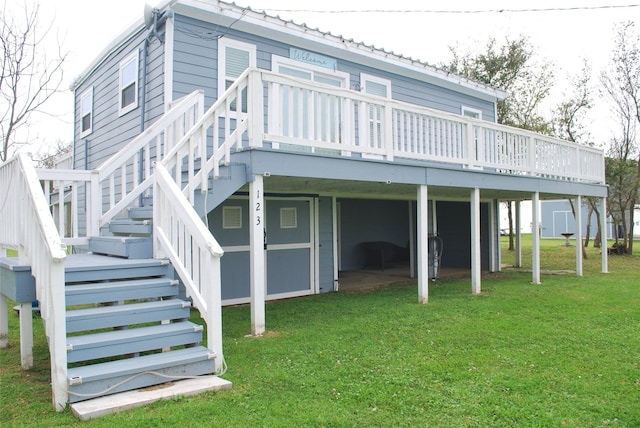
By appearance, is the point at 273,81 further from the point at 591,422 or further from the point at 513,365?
the point at 591,422

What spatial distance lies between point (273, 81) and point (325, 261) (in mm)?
4645

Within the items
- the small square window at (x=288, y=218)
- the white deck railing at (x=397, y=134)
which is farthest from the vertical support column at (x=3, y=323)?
the small square window at (x=288, y=218)

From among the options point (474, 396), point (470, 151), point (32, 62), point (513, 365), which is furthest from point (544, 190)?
point (32, 62)

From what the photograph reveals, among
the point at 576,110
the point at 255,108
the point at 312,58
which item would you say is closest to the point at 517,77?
the point at 576,110

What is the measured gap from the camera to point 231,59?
26.0ft

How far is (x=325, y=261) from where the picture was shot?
972 cm

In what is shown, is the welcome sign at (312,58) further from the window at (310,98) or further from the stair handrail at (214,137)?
the stair handrail at (214,137)

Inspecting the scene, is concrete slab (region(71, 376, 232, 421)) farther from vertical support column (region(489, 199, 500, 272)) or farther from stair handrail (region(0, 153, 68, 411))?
vertical support column (region(489, 199, 500, 272))

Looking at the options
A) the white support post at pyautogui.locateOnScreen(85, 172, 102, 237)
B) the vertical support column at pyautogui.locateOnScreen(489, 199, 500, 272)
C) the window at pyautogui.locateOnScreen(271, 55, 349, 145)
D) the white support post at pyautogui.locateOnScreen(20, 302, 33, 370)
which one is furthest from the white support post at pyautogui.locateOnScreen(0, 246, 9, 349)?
the vertical support column at pyautogui.locateOnScreen(489, 199, 500, 272)

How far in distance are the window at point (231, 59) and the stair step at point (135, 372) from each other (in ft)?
16.0

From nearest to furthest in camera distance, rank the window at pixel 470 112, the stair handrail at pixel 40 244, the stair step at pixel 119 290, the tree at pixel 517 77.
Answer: the stair handrail at pixel 40 244, the stair step at pixel 119 290, the window at pixel 470 112, the tree at pixel 517 77

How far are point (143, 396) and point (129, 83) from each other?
6.48m

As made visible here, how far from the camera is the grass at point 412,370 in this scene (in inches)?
133

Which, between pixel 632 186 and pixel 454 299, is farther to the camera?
pixel 632 186
